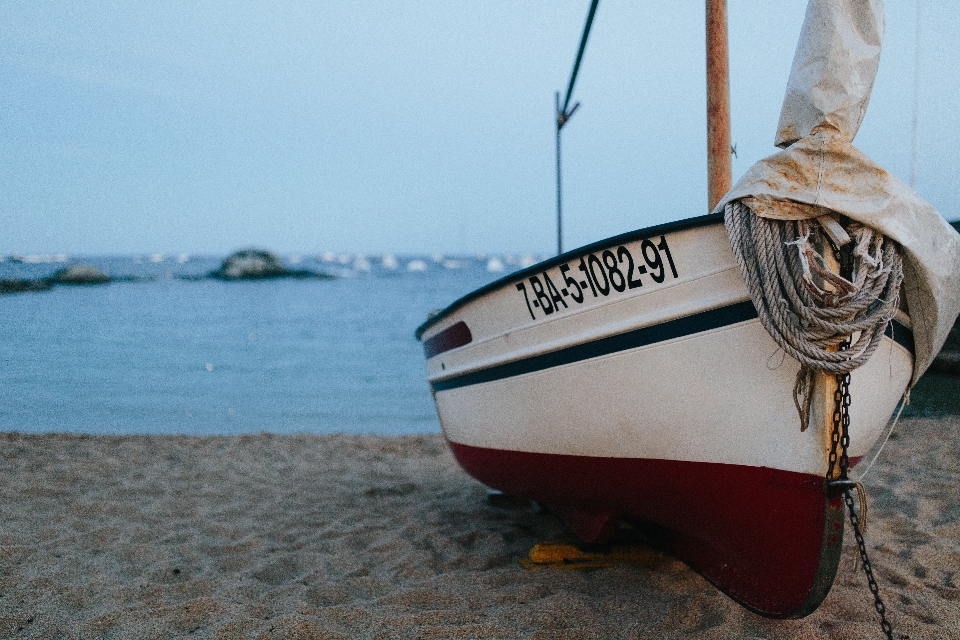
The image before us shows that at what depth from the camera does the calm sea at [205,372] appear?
903 centimetres

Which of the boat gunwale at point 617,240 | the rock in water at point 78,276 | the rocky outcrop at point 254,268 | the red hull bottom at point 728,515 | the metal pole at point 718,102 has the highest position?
the rocky outcrop at point 254,268

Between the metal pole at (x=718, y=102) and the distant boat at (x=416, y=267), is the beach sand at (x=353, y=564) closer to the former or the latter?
the metal pole at (x=718, y=102)

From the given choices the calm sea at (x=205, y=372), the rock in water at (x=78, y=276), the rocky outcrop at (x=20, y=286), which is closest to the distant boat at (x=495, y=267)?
the rock in water at (x=78, y=276)

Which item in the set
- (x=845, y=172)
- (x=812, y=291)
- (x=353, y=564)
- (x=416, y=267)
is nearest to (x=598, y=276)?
(x=812, y=291)

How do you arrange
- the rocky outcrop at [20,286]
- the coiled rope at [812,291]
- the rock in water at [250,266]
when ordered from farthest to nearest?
the rock in water at [250,266]
the rocky outcrop at [20,286]
the coiled rope at [812,291]

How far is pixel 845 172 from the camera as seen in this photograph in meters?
2.40

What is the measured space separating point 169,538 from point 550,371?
2712 millimetres

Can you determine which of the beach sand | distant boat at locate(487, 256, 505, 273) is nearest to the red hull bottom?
the beach sand

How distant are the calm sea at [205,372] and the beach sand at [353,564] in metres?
2.95

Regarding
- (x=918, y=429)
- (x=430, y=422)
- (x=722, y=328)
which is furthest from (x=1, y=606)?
(x=918, y=429)

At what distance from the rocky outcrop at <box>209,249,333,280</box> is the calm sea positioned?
86.5ft

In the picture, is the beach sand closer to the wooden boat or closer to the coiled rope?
the wooden boat

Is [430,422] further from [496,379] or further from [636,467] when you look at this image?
[636,467]

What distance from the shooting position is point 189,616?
2990mm
